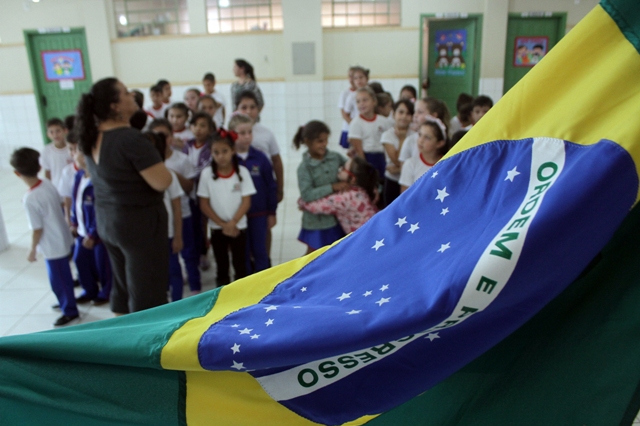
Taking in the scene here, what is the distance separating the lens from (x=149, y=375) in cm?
143

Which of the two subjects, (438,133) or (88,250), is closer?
(438,133)

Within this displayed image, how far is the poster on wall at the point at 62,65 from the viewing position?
913cm

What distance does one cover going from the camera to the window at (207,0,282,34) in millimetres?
8906

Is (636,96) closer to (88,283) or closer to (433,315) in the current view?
(433,315)

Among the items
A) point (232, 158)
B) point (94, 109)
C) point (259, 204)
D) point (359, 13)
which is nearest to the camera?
point (94, 109)

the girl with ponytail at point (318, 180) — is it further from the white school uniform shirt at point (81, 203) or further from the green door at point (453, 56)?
the green door at point (453, 56)

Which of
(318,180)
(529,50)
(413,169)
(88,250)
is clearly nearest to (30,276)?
(88,250)

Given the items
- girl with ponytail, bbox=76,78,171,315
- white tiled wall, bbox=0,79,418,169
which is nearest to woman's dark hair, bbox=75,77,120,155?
girl with ponytail, bbox=76,78,171,315

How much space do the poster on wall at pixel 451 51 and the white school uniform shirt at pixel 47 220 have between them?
7.51 metres

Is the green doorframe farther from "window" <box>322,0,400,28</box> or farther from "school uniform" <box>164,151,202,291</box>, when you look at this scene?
"school uniform" <box>164,151,202,291</box>

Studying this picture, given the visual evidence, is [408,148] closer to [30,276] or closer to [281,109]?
[30,276]

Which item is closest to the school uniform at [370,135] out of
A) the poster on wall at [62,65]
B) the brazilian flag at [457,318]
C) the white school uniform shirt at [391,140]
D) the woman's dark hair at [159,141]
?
the white school uniform shirt at [391,140]

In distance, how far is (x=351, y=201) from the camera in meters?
3.75

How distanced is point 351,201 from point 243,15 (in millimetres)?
6294
